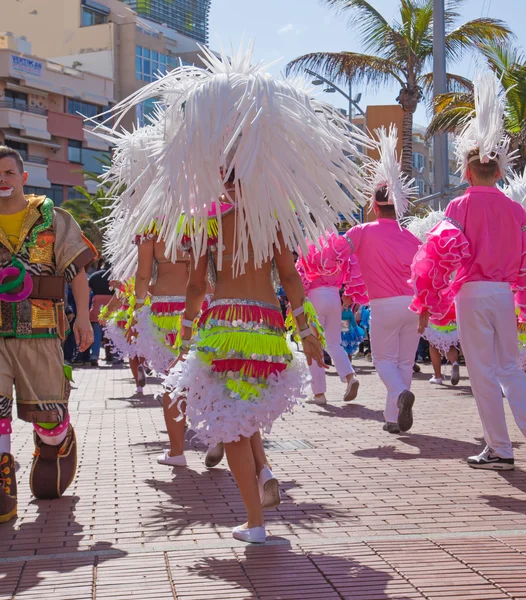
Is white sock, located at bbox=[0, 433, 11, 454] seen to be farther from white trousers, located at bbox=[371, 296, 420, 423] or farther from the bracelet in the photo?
white trousers, located at bbox=[371, 296, 420, 423]

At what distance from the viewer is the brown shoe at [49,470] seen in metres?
5.76

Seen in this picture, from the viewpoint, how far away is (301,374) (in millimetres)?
4887

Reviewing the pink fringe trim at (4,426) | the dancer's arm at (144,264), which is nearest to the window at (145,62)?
the dancer's arm at (144,264)

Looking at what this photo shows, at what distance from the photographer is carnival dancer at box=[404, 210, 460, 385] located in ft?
42.6

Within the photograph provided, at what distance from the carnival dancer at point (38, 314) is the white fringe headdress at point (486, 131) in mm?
2773

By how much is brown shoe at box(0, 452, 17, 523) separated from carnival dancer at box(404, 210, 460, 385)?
813cm

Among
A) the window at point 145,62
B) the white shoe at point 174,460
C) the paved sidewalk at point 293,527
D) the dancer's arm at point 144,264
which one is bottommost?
the paved sidewalk at point 293,527

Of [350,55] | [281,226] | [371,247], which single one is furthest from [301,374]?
[350,55]

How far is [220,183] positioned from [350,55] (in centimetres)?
2228

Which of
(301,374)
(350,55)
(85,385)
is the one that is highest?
(350,55)

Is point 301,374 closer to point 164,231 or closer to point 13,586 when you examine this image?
point 164,231

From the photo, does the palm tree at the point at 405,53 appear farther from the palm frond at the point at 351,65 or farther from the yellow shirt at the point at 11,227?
the yellow shirt at the point at 11,227

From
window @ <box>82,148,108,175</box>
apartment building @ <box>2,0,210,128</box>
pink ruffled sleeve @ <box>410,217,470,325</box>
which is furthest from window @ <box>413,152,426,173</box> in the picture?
pink ruffled sleeve @ <box>410,217,470,325</box>

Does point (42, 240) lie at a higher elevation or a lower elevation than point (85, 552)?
higher
